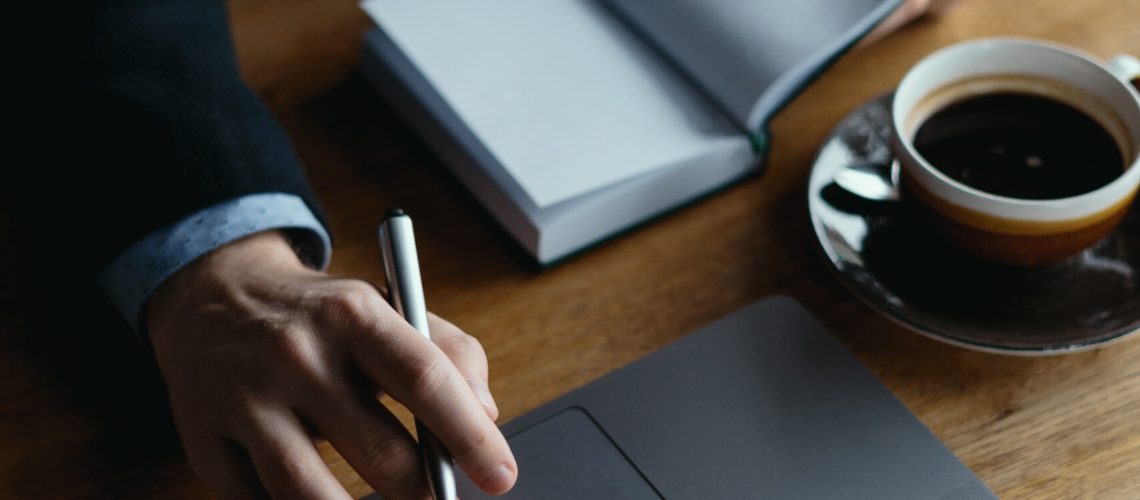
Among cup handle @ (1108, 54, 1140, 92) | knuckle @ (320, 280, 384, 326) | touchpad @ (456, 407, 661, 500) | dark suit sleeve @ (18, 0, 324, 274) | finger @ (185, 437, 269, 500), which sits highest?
dark suit sleeve @ (18, 0, 324, 274)

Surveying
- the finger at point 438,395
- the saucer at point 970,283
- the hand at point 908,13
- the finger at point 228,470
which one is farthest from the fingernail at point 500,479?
the hand at point 908,13

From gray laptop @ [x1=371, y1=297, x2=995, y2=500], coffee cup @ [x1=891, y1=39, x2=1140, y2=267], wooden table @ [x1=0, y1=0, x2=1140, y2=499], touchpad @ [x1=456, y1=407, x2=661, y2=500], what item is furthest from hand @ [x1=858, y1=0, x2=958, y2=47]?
touchpad @ [x1=456, y1=407, x2=661, y2=500]

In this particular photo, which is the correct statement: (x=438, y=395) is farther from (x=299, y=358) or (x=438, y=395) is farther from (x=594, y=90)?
(x=594, y=90)

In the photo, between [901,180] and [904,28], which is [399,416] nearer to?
[901,180]

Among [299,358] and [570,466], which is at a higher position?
[299,358]

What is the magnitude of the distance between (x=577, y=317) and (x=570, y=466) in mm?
112

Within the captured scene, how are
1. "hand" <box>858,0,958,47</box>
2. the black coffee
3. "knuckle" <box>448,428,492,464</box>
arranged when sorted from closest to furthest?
"knuckle" <box>448,428,492,464</box> < the black coffee < "hand" <box>858,0,958,47</box>

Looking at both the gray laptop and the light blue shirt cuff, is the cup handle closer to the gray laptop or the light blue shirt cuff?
the gray laptop

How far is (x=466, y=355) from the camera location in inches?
22.0

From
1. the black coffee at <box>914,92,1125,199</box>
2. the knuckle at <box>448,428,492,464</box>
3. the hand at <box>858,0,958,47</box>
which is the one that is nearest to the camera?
the knuckle at <box>448,428,492,464</box>

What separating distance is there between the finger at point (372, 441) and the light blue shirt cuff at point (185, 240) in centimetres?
13

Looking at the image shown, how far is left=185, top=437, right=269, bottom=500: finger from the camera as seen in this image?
535mm

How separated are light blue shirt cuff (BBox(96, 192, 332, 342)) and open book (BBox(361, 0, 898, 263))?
0.40 ft

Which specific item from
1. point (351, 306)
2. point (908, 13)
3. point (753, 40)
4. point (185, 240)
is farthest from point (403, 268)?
point (908, 13)
